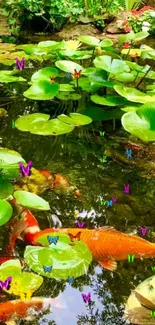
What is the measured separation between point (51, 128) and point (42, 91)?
40 cm

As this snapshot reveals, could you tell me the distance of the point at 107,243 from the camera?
1.49 meters

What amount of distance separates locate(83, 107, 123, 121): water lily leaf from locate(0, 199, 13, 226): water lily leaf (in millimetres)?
1144

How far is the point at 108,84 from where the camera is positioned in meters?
2.62

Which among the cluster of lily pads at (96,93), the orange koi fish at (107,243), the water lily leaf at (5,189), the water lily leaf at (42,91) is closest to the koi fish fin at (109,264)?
the orange koi fish at (107,243)

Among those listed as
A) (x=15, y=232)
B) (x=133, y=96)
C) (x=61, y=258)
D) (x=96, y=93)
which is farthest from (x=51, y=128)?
(x=61, y=258)

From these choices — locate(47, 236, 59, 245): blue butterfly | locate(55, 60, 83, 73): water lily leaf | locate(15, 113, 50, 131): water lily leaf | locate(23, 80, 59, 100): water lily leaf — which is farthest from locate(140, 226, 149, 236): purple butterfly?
locate(55, 60, 83, 73): water lily leaf

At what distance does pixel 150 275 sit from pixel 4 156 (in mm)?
702

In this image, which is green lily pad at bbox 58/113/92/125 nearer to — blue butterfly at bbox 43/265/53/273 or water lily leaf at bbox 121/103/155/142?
water lily leaf at bbox 121/103/155/142

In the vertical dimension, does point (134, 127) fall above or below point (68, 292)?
above

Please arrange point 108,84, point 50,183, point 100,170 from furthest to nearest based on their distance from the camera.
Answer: point 108,84 < point 100,170 < point 50,183

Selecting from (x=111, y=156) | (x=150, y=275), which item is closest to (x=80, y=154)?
(x=111, y=156)

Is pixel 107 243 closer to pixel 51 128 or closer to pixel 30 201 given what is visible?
pixel 30 201

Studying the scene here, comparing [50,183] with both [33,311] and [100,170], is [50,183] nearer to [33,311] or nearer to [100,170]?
[100,170]

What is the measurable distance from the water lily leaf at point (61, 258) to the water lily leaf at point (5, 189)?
0.87 ft
